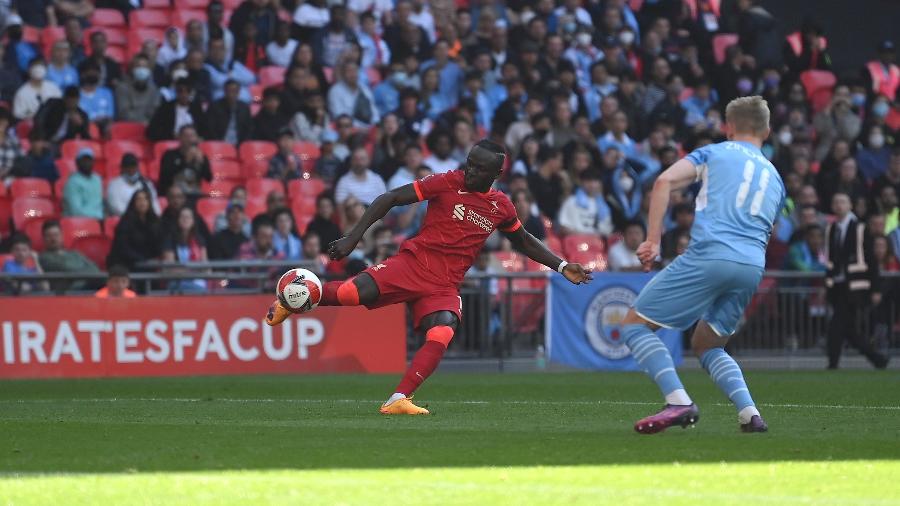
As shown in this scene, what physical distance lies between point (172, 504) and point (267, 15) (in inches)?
733

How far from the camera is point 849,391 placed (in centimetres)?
1488

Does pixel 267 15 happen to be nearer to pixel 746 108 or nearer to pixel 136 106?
pixel 136 106

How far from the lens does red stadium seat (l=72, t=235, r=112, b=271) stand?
20516 millimetres

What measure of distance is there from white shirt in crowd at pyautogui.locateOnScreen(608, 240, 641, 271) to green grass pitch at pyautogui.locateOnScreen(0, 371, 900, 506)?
7.99 metres

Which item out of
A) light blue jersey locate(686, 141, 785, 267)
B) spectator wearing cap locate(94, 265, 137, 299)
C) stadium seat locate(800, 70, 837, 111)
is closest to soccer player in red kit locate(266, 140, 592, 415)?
light blue jersey locate(686, 141, 785, 267)

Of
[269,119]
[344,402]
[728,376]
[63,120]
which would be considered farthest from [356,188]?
[728,376]

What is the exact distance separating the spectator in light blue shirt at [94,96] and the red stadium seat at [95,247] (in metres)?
2.29

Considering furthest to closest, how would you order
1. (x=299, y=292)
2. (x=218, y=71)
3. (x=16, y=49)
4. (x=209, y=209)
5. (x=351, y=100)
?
(x=351, y=100)
(x=218, y=71)
(x=16, y=49)
(x=209, y=209)
(x=299, y=292)

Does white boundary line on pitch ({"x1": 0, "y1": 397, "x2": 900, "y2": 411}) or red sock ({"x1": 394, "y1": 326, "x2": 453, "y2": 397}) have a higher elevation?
red sock ({"x1": 394, "y1": 326, "x2": 453, "y2": 397})

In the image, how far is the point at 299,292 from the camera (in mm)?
11383

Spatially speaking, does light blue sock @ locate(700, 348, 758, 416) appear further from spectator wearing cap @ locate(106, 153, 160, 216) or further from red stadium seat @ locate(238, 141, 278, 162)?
red stadium seat @ locate(238, 141, 278, 162)

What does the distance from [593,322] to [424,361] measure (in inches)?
354

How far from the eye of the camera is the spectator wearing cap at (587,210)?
23.2m

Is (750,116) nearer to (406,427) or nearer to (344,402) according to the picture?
(406,427)
